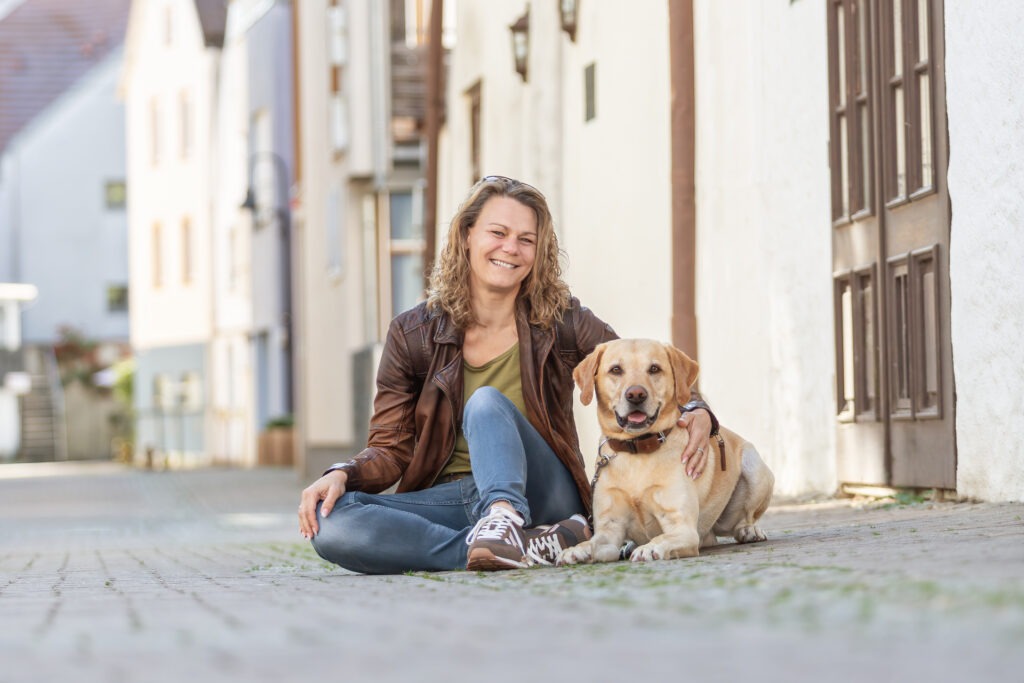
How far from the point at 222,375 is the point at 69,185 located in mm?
14883

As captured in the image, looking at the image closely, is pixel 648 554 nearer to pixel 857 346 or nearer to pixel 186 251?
pixel 857 346

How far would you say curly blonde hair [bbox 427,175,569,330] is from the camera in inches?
279

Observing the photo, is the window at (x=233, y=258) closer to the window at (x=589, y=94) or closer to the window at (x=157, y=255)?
the window at (x=157, y=255)

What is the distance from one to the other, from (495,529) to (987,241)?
3726mm

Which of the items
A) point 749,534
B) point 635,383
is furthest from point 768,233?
point 635,383

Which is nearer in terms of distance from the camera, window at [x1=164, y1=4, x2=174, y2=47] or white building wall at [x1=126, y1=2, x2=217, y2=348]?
white building wall at [x1=126, y1=2, x2=217, y2=348]

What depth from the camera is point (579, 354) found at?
23.6 ft

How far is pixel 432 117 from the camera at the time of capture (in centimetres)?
2200

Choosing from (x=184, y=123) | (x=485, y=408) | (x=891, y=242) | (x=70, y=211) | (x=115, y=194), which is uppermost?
(x=184, y=123)

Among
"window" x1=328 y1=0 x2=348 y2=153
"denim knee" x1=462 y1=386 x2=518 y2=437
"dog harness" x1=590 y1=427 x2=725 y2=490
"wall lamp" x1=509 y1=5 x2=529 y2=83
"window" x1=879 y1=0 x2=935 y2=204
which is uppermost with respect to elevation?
"window" x1=328 y1=0 x2=348 y2=153

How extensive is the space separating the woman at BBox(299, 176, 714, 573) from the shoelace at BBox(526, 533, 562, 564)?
38 millimetres

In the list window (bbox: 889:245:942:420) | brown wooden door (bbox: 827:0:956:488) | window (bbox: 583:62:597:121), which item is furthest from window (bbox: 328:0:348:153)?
window (bbox: 889:245:942:420)

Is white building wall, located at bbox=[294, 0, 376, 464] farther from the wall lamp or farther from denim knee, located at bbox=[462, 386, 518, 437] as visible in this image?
denim knee, located at bbox=[462, 386, 518, 437]

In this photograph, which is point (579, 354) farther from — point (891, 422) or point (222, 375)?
point (222, 375)
